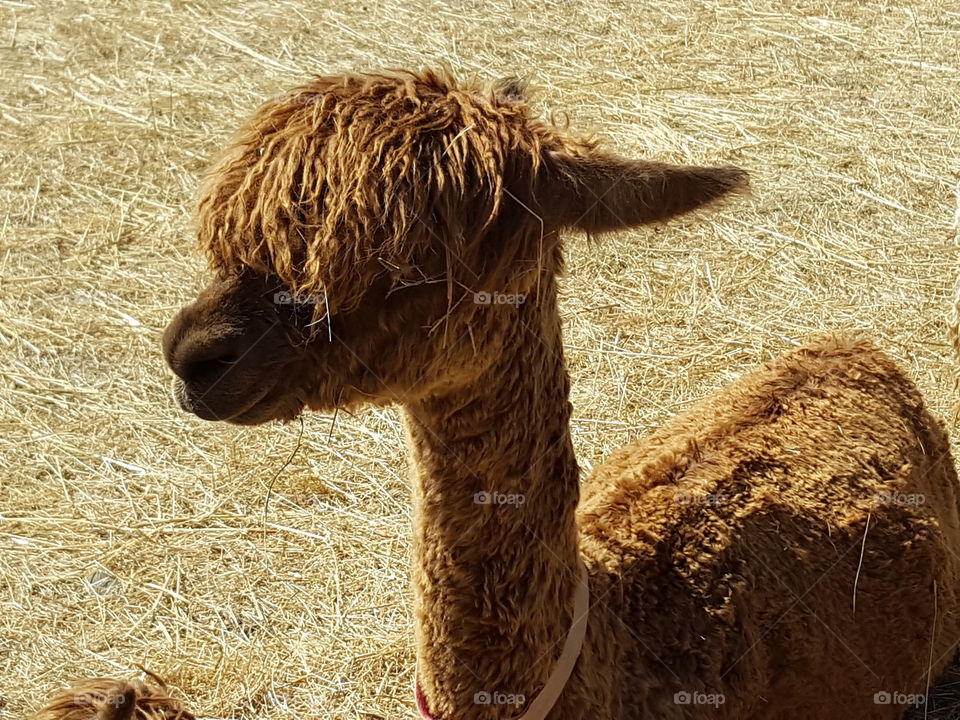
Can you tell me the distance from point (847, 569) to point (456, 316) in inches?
73.0

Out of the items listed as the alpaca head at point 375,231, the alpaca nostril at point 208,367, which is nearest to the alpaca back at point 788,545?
the alpaca head at point 375,231

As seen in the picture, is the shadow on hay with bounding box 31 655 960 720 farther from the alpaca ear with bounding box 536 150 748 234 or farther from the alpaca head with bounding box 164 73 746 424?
the alpaca ear with bounding box 536 150 748 234

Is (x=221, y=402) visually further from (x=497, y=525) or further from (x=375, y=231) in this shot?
(x=497, y=525)

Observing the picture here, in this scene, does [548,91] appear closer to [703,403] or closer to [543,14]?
[543,14]

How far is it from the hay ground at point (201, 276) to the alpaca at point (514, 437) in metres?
0.34

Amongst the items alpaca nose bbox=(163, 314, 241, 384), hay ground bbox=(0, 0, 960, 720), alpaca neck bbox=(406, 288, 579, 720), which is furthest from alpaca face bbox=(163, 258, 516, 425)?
hay ground bbox=(0, 0, 960, 720)

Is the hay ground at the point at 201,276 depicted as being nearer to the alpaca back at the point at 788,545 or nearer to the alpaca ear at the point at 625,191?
the alpaca ear at the point at 625,191

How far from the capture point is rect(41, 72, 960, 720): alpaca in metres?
2.38

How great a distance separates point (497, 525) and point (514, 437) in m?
0.21

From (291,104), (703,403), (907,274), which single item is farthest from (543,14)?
(291,104)

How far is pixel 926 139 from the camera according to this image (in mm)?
7734

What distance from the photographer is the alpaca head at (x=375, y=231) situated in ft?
7.72

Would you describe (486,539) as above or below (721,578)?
above

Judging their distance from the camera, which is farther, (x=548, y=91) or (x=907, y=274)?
(x=548, y=91)
